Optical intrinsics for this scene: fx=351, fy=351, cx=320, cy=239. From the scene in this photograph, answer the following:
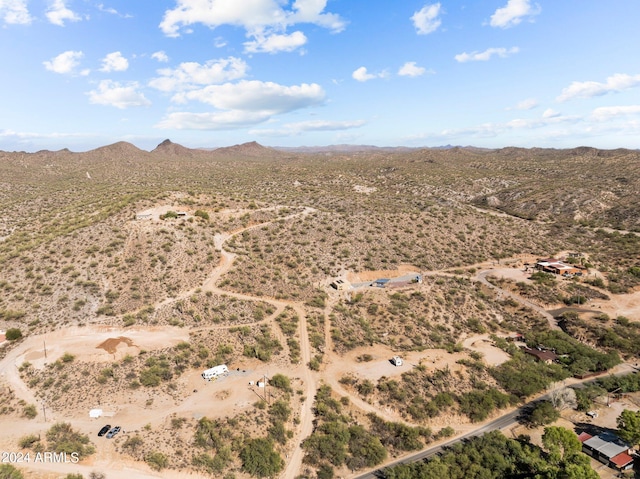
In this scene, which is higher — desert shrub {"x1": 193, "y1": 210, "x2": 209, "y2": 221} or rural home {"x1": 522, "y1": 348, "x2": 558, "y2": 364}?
desert shrub {"x1": 193, "y1": 210, "x2": 209, "y2": 221}

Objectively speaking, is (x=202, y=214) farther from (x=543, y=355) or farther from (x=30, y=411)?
(x=543, y=355)

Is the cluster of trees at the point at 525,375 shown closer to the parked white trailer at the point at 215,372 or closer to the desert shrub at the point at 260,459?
the desert shrub at the point at 260,459

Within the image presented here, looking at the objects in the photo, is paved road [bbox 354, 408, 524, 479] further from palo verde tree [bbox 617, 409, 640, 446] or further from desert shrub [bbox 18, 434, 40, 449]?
desert shrub [bbox 18, 434, 40, 449]

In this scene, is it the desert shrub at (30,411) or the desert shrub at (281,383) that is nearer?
the desert shrub at (30,411)

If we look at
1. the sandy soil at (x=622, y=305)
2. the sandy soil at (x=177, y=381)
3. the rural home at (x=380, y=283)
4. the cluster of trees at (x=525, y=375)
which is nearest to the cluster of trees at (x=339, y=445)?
the sandy soil at (x=177, y=381)

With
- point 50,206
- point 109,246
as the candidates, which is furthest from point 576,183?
point 50,206

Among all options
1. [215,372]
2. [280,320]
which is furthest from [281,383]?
[280,320]

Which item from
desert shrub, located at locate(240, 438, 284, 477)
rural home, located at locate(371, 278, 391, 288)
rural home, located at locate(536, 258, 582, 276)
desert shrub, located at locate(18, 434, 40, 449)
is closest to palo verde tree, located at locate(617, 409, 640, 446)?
desert shrub, located at locate(240, 438, 284, 477)
